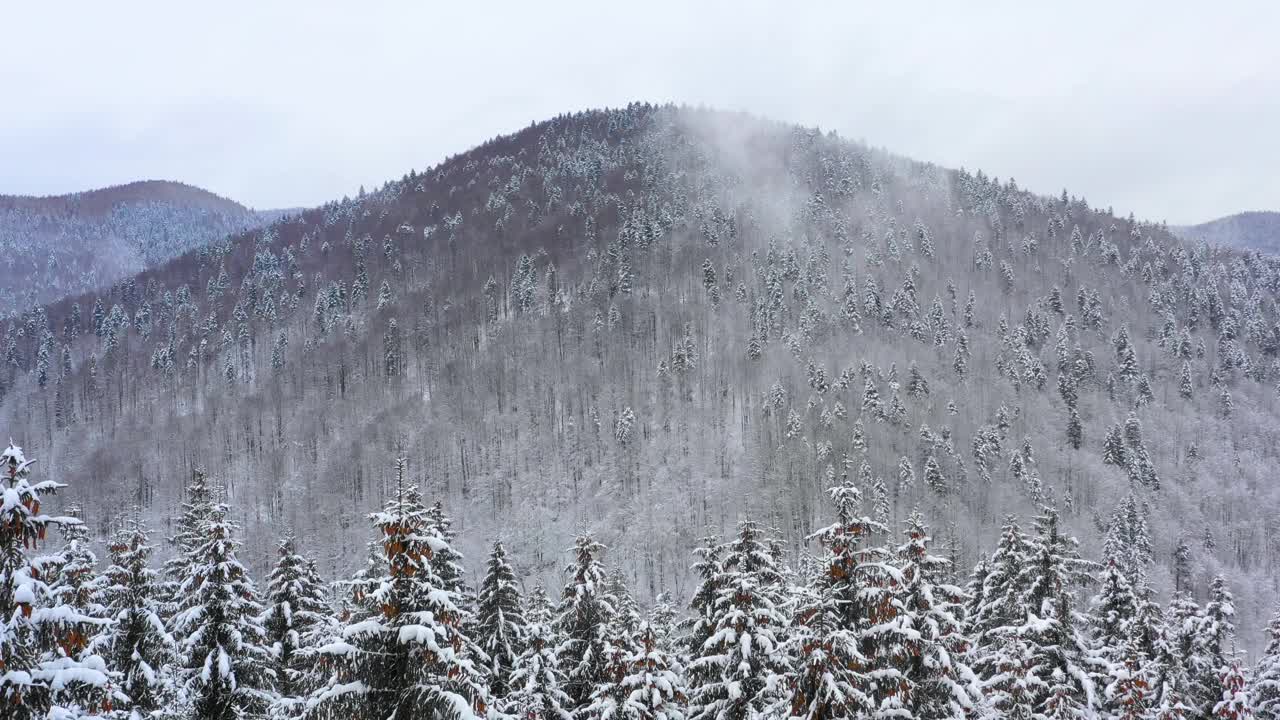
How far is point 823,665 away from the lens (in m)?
14.8

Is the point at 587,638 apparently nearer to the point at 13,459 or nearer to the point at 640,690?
the point at 640,690

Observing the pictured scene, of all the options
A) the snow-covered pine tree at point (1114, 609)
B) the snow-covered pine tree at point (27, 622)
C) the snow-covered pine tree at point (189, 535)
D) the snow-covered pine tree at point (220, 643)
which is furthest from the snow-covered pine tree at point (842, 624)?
the snow-covered pine tree at point (189, 535)

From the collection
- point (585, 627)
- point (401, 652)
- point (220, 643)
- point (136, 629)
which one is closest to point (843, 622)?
point (401, 652)

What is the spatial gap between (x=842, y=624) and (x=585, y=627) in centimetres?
1204

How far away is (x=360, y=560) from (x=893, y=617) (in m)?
158

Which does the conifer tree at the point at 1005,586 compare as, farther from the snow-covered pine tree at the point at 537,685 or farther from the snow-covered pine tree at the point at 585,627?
the snow-covered pine tree at the point at 537,685

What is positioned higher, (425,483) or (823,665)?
(823,665)

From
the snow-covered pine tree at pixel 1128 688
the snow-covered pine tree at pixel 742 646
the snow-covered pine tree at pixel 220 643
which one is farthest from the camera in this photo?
the snow-covered pine tree at pixel 1128 688

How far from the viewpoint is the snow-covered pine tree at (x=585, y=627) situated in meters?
24.8

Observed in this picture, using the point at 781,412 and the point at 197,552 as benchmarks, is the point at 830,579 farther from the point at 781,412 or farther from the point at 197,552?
the point at 781,412

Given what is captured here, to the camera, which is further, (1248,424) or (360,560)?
(1248,424)

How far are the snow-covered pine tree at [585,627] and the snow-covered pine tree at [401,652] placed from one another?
12048 millimetres

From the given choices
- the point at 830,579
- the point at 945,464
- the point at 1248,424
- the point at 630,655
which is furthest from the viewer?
the point at 1248,424

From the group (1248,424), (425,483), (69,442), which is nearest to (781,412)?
(425,483)
